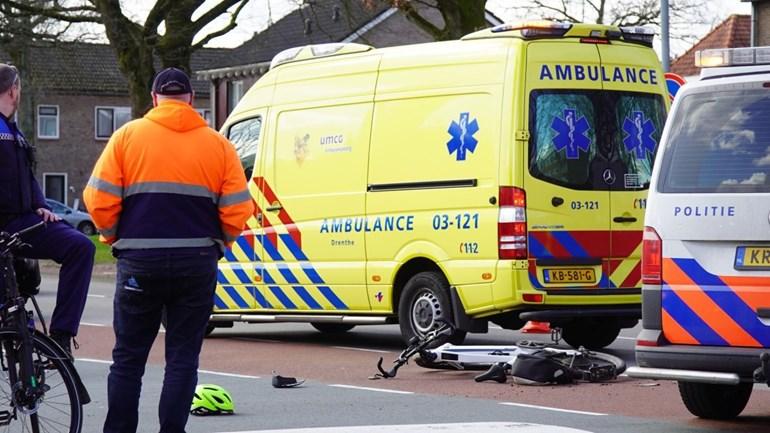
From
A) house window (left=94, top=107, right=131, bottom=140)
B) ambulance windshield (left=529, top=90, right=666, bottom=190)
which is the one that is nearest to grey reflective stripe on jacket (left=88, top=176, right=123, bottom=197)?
ambulance windshield (left=529, top=90, right=666, bottom=190)

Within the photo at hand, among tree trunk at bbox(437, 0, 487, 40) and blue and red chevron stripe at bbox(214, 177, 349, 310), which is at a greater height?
tree trunk at bbox(437, 0, 487, 40)

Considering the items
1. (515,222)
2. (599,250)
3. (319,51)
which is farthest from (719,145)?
(319,51)

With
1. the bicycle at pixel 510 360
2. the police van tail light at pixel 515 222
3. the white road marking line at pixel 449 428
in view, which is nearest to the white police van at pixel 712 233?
the white road marking line at pixel 449 428

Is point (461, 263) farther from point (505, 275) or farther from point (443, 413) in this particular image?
point (443, 413)

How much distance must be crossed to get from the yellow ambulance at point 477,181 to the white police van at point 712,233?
157 inches

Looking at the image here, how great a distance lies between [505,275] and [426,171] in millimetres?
1292

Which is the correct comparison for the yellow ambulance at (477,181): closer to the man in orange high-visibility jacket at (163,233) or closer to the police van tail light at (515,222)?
the police van tail light at (515,222)

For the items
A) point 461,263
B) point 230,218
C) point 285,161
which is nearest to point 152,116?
point 230,218

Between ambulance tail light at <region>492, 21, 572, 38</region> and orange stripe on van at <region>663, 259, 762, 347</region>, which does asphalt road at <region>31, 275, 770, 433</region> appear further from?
ambulance tail light at <region>492, 21, 572, 38</region>

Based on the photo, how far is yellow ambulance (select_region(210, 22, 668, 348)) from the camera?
42.9ft

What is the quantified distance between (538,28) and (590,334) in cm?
314

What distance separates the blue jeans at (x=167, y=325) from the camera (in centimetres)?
758

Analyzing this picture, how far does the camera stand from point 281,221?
49.9ft

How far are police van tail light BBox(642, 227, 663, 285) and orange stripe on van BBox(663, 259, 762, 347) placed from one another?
0.14 feet
